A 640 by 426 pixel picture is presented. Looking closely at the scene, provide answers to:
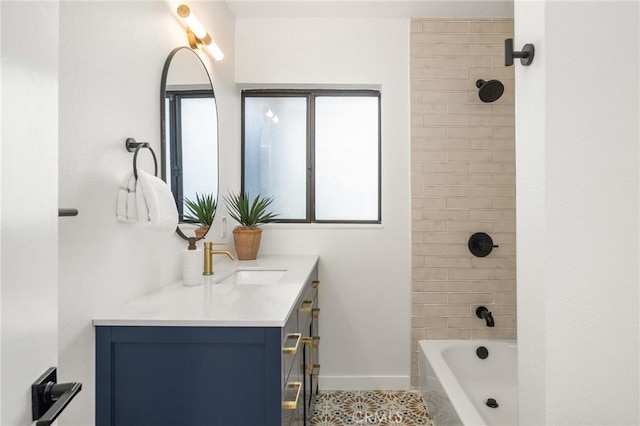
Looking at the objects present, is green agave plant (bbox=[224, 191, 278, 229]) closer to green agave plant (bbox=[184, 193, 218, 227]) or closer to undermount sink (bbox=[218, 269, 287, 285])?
green agave plant (bbox=[184, 193, 218, 227])

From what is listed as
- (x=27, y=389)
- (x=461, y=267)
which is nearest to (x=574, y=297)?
(x=27, y=389)

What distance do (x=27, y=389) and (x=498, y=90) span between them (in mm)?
2837

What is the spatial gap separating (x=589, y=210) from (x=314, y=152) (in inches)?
83.1

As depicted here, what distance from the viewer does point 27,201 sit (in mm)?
580

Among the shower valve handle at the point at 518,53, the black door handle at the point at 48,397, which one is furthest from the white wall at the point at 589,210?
the black door handle at the point at 48,397

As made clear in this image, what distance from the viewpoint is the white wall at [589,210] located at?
3.43 ft

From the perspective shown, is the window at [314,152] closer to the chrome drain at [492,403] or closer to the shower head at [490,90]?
the shower head at [490,90]

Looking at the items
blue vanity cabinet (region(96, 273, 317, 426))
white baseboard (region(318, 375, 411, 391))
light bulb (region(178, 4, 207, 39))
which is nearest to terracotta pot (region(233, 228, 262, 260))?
white baseboard (region(318, 375, 411, 391))

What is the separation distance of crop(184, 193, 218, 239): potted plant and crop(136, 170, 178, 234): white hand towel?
60 cm

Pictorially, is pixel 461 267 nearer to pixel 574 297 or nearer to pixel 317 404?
pixel 317 404

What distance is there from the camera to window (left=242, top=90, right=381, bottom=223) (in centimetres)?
298

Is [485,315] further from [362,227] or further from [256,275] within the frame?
[256,275]

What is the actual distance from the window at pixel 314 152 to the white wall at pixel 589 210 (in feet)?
6.29

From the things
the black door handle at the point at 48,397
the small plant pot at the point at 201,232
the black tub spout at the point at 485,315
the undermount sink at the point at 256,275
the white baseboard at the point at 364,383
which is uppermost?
the small plant pot at the point at 201,232
